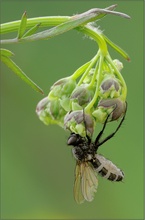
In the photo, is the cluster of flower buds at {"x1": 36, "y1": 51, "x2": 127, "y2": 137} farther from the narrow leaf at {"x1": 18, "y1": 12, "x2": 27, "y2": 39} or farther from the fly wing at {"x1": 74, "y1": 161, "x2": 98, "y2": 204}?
the fly wing at {"x1": 74, "y1": 161, "x2": 98, "y2": 204}

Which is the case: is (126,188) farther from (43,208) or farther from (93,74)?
(93,74)

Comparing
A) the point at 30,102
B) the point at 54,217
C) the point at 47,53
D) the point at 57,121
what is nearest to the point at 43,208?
the point at 54,217

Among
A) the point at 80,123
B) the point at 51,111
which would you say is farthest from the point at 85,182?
the point at 80,123

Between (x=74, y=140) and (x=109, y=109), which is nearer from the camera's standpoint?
(x=109, y=109)

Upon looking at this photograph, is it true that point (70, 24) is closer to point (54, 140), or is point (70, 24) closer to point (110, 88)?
point (110, 88)

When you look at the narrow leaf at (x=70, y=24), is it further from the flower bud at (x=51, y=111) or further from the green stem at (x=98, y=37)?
the flower bud at (x=51, y=111)

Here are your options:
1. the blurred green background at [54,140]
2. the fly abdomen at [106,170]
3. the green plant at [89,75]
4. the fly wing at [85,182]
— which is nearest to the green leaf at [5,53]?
the green plant at [89,75]
